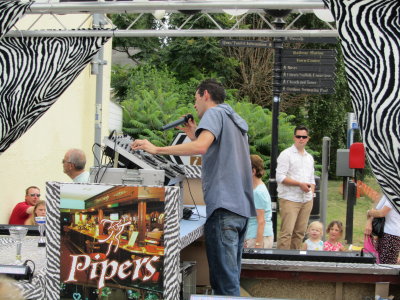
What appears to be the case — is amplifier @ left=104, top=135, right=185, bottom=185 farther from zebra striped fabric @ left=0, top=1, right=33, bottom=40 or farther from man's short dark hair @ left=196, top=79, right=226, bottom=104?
zebra striped fabric @ left=0, top=1, right=33, bottom=40

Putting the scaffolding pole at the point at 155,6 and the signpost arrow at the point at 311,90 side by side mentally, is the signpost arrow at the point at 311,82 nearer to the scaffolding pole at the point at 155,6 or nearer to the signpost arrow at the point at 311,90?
the signpost arrow at the point at 311,90

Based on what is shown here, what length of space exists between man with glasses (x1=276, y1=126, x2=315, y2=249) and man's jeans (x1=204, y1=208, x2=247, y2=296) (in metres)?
3.57

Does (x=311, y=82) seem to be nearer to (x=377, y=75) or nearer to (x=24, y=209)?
(x=24, y=209)

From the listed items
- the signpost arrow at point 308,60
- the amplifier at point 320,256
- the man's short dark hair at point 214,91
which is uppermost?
the signpost arrow at point 308,60

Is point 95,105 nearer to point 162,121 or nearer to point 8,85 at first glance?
point 162,121

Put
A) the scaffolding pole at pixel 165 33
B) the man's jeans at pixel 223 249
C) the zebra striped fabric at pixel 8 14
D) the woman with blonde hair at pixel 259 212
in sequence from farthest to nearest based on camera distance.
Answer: the woman with blonde hair at pixel 259 212
the scaffolding pole at pixel 165 33
the zebra striped fabric at pixel 8 14
the man's jeans at pixel 223 249

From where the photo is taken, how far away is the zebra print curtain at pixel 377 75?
353cm

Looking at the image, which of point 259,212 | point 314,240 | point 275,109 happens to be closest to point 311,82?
point 275,109

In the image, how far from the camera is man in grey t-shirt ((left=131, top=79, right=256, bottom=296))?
429 cm

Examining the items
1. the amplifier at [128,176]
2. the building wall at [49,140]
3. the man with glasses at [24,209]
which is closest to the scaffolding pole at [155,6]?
the amplifier at [128,176]

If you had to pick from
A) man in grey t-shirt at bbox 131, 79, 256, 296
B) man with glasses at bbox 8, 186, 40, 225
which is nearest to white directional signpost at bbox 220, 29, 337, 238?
man with glasses at bbox 8, 186, 40, 225

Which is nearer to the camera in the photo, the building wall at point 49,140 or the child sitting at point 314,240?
the child sitting at point 314,240

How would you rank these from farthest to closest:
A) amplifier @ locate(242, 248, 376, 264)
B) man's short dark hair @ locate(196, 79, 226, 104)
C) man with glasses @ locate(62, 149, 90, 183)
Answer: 1. man with glasses @ locate(62, 149, 90, 183)
2. amplifier @ locate(242, 248, 376, 264)
3. man's short dark hair @ locate(196, 79, 226, 104)

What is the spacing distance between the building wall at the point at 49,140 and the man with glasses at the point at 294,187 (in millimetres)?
3491
